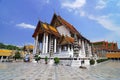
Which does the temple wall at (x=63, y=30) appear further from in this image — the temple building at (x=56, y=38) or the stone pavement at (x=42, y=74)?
the stone pavement at (x=42, y=74)

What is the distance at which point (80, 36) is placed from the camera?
96.7ft

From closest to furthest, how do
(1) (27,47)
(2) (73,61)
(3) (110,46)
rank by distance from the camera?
(2) (73,61) < (1) (27,47) < (3) (110,46)

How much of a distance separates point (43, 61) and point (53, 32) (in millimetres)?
6716

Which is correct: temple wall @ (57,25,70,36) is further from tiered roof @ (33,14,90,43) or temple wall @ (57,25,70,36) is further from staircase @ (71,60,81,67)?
staircase @ (71,60,81,67)

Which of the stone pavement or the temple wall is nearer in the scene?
the stone pavement

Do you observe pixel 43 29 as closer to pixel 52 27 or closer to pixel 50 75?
pixel 52 27

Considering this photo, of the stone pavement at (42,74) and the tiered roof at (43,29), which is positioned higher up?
the tiered roof at (43,29)

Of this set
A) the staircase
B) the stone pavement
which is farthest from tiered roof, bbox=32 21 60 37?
the stone pavement

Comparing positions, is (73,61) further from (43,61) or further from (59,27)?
(59,27)

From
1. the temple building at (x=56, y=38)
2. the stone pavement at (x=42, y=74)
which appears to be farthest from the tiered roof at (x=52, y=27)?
the stone pavement at (x=42, y=74)

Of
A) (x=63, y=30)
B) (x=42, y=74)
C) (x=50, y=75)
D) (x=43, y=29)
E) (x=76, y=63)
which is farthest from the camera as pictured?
(x=63, y=30)

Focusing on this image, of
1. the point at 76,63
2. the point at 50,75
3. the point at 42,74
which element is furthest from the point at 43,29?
the point at 50,75

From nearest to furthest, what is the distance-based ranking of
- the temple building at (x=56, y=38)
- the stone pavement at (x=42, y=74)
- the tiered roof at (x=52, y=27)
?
the stone pavement at (x=42, y=74) → the temple building at (x=56, y=38) → the tiered roof at (x=52, y=27)

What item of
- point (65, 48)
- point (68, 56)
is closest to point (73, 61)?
point (68, 56)
